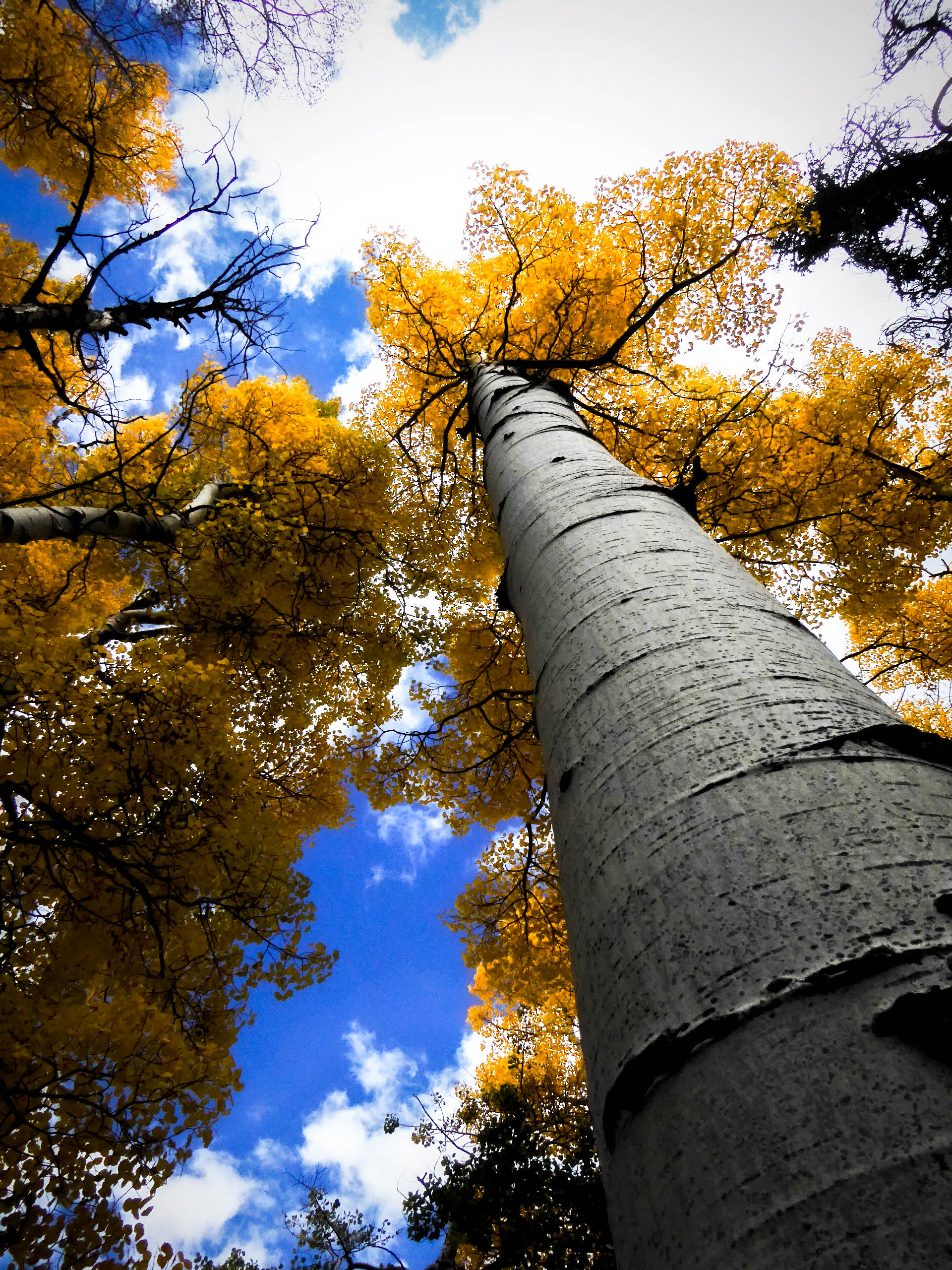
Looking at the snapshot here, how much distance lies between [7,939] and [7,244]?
1004cm

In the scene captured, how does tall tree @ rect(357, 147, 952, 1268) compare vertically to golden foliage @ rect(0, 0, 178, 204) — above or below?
below

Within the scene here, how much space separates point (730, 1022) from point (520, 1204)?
8630 millimetres

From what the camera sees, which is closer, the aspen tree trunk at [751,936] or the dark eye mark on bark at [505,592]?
the aspen tree trunk at [751,936]

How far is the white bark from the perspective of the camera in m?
3.87

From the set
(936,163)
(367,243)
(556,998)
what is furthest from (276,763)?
(936,163)

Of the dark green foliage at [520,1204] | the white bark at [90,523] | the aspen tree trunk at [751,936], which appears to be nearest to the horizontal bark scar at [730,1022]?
the aspen tree trunk at [751,936]

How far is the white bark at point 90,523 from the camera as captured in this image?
12.7 ft

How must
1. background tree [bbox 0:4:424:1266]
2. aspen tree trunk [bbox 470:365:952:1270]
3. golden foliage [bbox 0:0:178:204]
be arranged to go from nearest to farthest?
aspen tree trunk [bbox 470:365:952:1270] → background tree [bbox 0:4:424:1266] → golden foliage [bbox 0:0:178:204]

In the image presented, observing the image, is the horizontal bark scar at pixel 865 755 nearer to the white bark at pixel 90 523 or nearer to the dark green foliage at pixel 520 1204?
the white bark at pixel 90 523

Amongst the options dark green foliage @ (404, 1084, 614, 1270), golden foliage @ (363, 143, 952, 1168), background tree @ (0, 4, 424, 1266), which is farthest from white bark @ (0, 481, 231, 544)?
dark green foliage @ (404, 1084, 614, 1270)

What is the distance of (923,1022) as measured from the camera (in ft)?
1.24

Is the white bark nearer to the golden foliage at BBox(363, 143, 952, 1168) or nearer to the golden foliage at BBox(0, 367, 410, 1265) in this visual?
the golden foliage at BBox(0, 367, 410, 1265)

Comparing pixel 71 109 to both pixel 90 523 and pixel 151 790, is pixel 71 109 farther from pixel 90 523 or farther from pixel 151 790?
pixel 151 790

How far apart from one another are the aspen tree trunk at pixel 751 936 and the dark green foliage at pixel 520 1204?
27.1 feet
